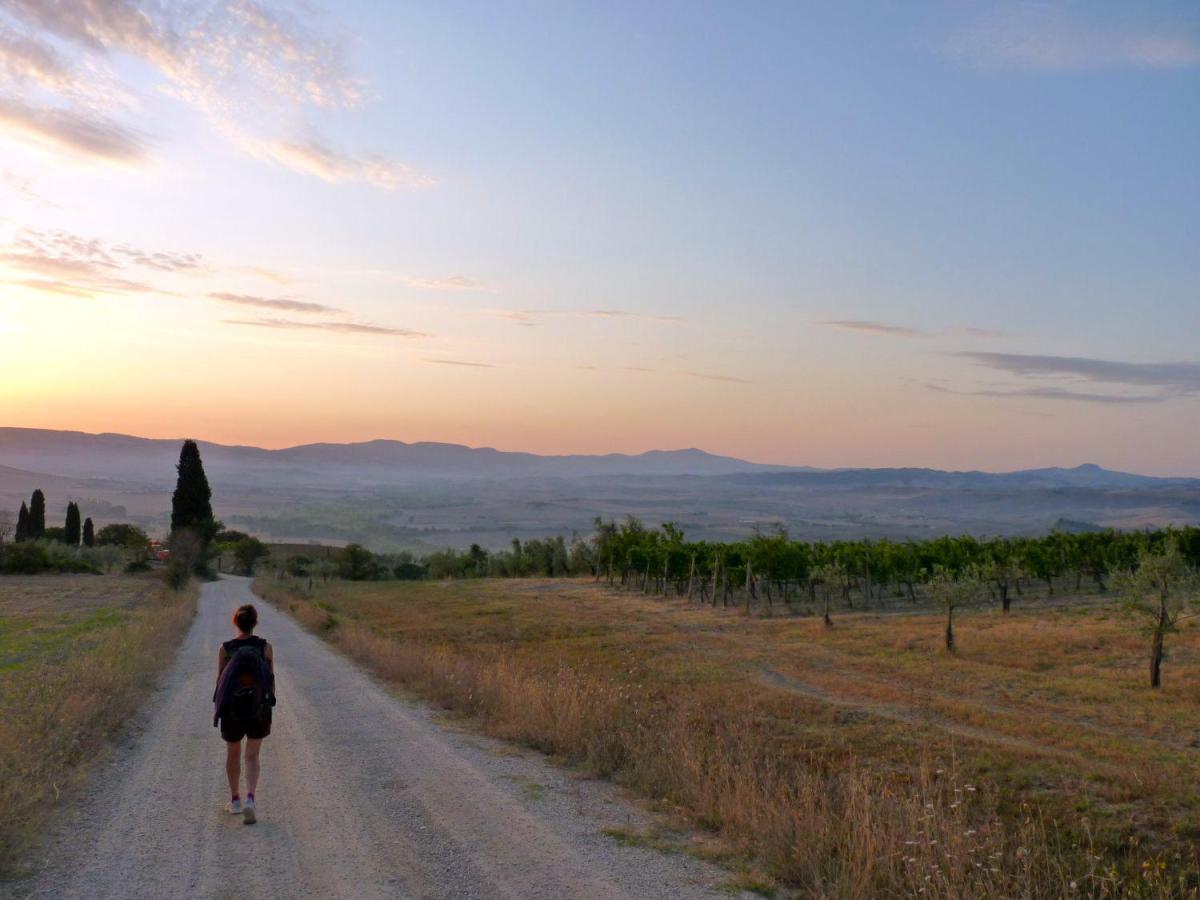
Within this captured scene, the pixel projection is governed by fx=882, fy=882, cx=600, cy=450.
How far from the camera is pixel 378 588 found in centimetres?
8550

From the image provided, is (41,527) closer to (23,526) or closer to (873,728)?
(23,526)

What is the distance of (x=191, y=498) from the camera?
74.2m

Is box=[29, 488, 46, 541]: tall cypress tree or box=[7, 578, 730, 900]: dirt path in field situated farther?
box=[29, 488, 46, 541]: tall cypress tree

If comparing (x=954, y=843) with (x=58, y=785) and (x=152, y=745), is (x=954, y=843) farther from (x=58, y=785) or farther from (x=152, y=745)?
(x=152, y=745)

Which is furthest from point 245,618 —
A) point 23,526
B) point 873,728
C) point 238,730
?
point 23,526

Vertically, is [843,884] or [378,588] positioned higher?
[843,884]

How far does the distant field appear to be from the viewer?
7.32 m

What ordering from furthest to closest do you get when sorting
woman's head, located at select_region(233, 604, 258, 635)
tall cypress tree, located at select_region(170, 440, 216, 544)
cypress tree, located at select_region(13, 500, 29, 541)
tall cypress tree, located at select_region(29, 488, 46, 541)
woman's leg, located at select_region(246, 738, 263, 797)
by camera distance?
tall cypress tree, located at select_region(29, 488, 46, 541)
cypress tree, located at select_region(13, 500, 29, 541)
tall cypress tree, located at select_region(170, 440, 216, 544)
woman's head, located at select_region(233, 604, 258, 635)
woman's leg, located at select_region(246, 738, 263, 797)

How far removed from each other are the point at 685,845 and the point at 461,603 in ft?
190

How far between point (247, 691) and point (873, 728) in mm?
16167

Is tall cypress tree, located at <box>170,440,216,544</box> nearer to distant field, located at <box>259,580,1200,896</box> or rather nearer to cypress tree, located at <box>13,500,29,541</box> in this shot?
distant field, located at <box>259,580,1200,896</box>

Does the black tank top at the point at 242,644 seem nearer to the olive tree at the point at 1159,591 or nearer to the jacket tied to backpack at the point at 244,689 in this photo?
the jacket tied to backpack at the point at 244,689

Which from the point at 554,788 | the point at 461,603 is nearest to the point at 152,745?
the point at 554,788

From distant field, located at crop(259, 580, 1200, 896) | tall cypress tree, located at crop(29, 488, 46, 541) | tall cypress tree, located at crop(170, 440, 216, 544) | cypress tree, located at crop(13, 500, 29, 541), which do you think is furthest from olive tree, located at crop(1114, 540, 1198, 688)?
tall cypress tree, located at crop(29, 488, 46, 541)
